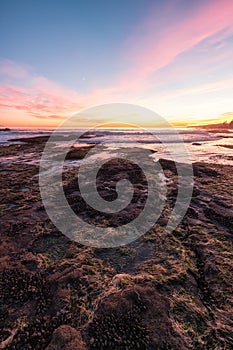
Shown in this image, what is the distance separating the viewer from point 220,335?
4051mm

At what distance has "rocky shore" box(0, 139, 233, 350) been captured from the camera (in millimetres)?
3982

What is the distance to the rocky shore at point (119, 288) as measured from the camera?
13.1 ft

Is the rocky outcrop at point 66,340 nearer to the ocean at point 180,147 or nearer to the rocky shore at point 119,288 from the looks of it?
the rocky shore at point 119,288

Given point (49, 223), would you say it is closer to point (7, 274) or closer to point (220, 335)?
point (7, 274)

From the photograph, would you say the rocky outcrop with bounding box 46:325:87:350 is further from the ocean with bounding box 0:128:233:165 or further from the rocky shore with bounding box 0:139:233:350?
the ocean with bounding box 0:128:233:165

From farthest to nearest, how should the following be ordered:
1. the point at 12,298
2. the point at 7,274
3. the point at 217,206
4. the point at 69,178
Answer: the point at 69,178, the point at 217,206, the point at 7,274, the point at 12,298

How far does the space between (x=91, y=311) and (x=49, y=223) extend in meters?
4.84

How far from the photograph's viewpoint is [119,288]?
5027mm

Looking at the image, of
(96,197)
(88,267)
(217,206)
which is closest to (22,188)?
(96,197)

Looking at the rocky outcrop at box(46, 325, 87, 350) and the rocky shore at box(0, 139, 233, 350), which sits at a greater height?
the rocky outcrop at box(46, 325, 87, 350)

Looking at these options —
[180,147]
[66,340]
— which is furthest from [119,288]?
[180,147]

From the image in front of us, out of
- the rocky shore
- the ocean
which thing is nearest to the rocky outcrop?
the rocky shore

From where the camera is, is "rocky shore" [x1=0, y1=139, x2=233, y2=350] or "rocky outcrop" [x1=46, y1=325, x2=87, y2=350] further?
"rocky shore" [x1=0, y1=139, x2=233, y2=350]

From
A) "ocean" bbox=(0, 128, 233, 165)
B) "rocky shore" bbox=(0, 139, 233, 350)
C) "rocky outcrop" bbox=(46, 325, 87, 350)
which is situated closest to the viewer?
"rocky outcrop" bbox=(46, 325, 87, 350)
